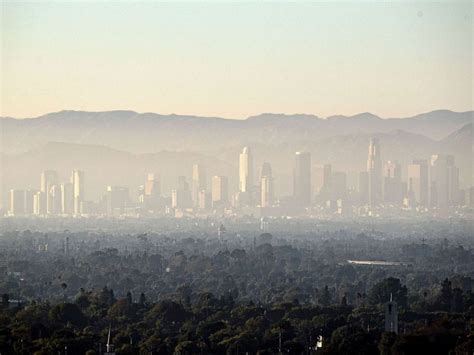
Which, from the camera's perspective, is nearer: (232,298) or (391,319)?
(391,319)

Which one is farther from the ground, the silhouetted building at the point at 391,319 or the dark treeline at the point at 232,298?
the silhouetted building at the point at 391,319

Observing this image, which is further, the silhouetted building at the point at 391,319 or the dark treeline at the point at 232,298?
the silhouetted building at the point at 391,319

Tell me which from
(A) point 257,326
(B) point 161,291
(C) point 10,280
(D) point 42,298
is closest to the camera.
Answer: (A) point 257,326

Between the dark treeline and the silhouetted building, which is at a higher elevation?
the silhouetted building

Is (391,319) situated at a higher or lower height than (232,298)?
higher

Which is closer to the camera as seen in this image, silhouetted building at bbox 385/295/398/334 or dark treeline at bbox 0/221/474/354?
dark treeline at bbox 0/221/474/354

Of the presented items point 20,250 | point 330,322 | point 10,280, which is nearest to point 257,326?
point 330,322

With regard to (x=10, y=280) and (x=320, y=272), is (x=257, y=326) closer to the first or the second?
(x=10, y=280)

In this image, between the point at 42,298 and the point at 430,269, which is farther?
the point at 430,269

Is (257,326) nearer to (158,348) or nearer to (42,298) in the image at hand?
(158,348)

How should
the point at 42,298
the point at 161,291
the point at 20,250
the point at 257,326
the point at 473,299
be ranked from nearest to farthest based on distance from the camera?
1. the point at 257,326
2. the point at 473,299
3. the point at 42,298
4. the point at 161,291
5. the point at 20,250
